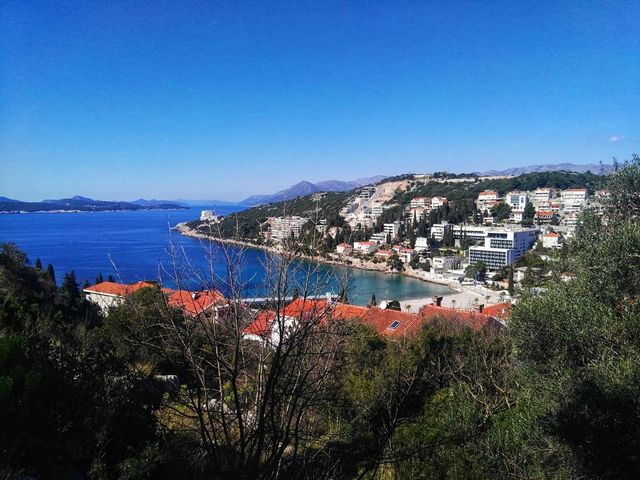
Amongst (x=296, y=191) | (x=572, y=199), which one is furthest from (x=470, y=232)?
(x=296, y=191)

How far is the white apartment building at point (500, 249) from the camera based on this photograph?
37844 millimetres

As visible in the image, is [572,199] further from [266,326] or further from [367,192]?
[266,326]

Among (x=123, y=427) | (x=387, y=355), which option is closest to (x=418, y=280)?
(x=387, y=355)

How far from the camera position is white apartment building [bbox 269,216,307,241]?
1.98 metres

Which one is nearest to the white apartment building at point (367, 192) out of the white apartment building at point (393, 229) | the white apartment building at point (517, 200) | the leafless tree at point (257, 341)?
the white apartment building at point (393, 229)

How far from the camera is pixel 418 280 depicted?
3666cm

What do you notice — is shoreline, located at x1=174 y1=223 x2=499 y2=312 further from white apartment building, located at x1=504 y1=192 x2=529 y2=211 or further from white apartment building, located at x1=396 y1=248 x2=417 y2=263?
white apartment building, located at x1=504 y1=192 x2=529 y2=211

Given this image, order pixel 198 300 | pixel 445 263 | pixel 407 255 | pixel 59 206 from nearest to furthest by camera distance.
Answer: pixel 198 300 < pixel 445 263 < pixel 407 255 < pixel 59 206

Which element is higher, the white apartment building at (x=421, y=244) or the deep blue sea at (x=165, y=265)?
the deep blue sea at (x=165, y=265)

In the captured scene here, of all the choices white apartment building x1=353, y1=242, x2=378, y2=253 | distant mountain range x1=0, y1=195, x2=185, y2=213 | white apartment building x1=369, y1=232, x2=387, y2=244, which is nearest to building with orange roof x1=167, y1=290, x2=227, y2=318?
white apartment building x1=353, y1=242, x2=378, y2=253

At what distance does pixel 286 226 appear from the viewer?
2.13 meters

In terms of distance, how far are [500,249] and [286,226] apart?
39705 mm

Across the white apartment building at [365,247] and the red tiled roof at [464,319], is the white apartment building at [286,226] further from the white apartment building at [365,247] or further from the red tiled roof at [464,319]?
the white apartment building at [365,247]

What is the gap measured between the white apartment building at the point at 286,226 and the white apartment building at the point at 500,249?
38306 mm
